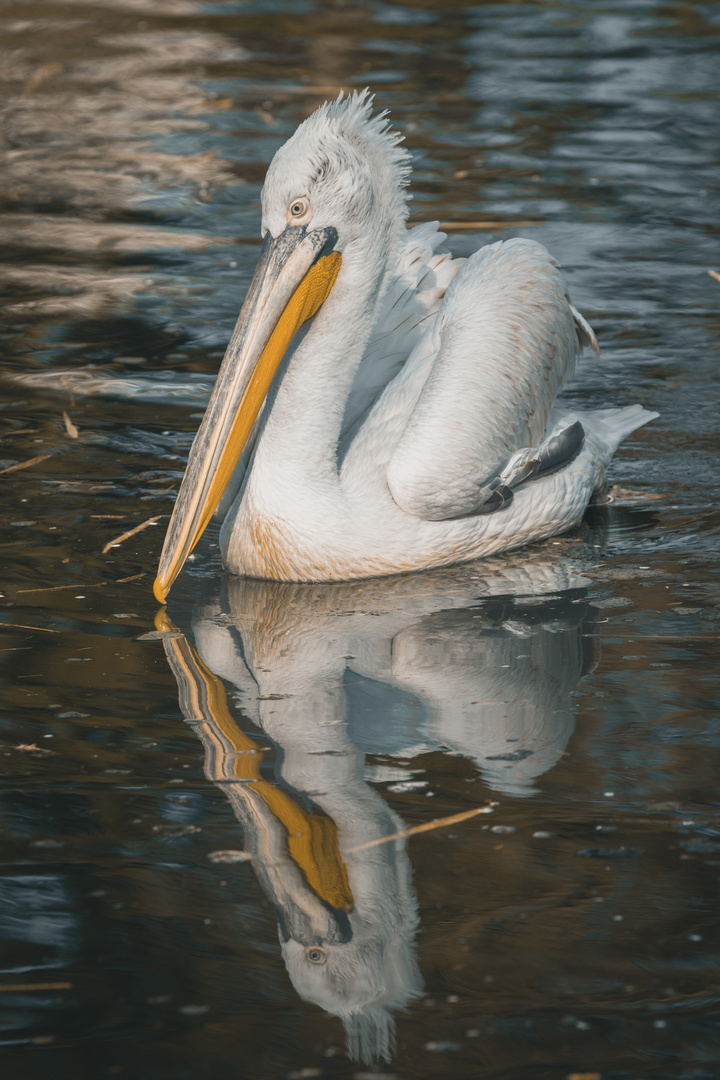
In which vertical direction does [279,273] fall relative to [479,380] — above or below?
above

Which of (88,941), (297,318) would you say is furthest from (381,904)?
(297,318)

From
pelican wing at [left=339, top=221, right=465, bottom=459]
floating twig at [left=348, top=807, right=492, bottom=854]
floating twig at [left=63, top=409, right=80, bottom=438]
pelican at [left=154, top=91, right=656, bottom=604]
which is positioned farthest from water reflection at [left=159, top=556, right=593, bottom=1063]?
floating twig at [left=63, top=409, right=80, bottom=438]

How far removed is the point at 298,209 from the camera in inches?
148

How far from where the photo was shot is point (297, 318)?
3.84m

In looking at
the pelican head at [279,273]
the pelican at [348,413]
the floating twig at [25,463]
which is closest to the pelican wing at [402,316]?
the pelican at [348,413]

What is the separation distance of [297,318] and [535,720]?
1295 mm

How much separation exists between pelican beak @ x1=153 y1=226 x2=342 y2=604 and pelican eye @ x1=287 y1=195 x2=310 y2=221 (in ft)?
0.09

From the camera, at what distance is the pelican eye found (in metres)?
3.75

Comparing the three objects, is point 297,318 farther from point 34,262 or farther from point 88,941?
point 34,262

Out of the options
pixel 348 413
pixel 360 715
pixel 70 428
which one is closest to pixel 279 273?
pixel 348 413

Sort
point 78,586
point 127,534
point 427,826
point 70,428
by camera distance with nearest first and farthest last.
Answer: point 427,826, point 78,586, point 127,534, point 70,428

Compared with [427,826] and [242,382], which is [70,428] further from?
[427,826]

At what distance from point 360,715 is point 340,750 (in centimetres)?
20

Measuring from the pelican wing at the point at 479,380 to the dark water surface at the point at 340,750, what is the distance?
0.31m
